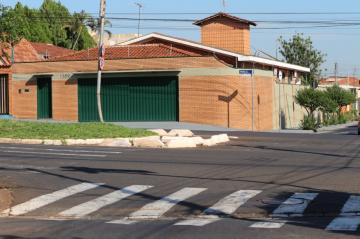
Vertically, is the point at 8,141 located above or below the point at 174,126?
below

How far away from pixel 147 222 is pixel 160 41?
34.9 meters

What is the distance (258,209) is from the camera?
11.5 metres

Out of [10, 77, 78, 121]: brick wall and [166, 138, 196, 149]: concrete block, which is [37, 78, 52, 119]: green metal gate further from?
[166, 138, 196, 149]: concrete block

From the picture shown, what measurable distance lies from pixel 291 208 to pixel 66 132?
15977 millimetres

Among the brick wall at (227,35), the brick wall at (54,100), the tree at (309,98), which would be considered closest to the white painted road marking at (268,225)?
the brick wall at (54,100)

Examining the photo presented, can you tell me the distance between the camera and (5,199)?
12.9 m

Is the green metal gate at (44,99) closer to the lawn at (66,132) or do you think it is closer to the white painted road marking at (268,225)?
the lawn at (66,132)

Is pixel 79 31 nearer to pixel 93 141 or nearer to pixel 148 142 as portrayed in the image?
pixel 93 141

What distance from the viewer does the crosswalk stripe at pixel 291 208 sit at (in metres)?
10.2

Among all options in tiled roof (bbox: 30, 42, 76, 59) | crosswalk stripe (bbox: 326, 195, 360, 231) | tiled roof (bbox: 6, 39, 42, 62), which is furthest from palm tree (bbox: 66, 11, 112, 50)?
crosswalk stripe (bbox: 326, 195, 360, 231)

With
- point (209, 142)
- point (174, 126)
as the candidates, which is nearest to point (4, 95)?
point (174, 126)

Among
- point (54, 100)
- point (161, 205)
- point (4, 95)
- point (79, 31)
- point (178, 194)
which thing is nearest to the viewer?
point (161, 205)

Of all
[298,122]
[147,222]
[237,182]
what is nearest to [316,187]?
[237,182]

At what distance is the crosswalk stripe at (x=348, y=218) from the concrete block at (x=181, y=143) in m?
12.1
